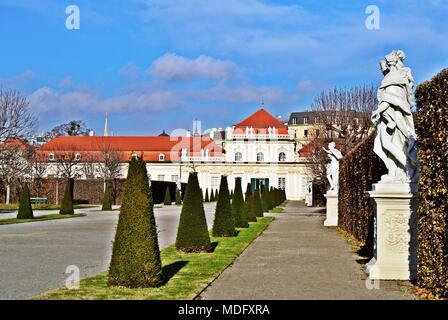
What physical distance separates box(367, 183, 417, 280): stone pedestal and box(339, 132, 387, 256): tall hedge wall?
2514 millimetres

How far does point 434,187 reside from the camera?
7.07m

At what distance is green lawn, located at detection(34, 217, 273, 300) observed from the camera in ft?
22.9

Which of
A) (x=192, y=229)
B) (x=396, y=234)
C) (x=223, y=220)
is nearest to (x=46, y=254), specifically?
(x=192, y=229)

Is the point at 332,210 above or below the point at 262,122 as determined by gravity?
below

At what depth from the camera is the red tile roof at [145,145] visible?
231ft

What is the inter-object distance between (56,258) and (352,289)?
19.7 ft

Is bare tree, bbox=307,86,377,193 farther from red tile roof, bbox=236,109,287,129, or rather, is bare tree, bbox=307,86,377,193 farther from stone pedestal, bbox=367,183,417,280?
red tile roof, bbox=236,109,287,129

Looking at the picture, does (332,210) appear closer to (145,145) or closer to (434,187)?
(434,187)

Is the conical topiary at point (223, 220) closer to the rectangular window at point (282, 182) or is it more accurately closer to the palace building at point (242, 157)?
the palace building at point (242, 157)

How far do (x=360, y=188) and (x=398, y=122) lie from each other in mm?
6669

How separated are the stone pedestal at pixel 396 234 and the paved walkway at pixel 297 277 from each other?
27 cm

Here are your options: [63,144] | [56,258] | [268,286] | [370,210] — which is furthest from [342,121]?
[63,144]

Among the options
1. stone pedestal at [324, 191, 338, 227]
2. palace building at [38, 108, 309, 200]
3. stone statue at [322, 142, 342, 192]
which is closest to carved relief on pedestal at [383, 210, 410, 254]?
stone statue at [322, 142, 342, 192]
